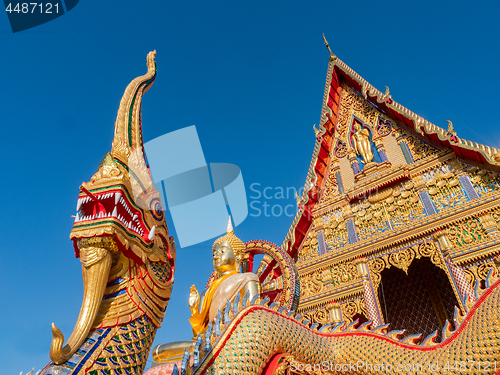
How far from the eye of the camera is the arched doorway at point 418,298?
7.04m

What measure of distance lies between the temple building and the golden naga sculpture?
344 centimetres

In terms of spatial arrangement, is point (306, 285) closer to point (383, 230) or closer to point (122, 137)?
point (383, 230)

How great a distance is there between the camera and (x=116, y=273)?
2.57 metres

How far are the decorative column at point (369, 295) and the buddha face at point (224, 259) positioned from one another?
278 cm

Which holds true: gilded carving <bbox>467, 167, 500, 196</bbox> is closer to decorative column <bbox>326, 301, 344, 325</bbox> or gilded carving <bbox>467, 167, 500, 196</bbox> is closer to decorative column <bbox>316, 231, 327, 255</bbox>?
decorative column <bbox>316, 231, 327, 255</bbox>

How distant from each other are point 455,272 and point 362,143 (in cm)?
360

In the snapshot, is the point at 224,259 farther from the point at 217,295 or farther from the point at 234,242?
the point at 217,295

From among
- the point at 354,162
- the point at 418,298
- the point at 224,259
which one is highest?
the point at 354,162

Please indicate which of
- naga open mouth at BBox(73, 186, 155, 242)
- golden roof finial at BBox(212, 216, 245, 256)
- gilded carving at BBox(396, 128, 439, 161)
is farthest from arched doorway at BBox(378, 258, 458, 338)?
naga open mouth at BBox(73, 186, 155, 242)

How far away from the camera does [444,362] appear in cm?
251

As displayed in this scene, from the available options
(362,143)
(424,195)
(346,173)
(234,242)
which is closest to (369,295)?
(424,195)

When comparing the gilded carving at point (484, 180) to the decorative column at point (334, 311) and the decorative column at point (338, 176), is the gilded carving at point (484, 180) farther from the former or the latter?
the decorative column at point (334, 311)

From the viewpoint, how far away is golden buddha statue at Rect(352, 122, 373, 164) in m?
7.38

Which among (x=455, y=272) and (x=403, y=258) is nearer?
(x=455, y=272)
